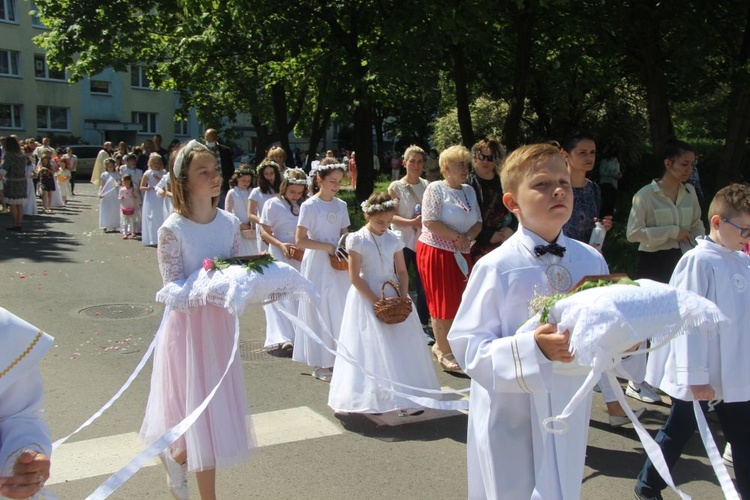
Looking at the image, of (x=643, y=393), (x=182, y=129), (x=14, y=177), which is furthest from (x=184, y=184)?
(x=182, y=129)

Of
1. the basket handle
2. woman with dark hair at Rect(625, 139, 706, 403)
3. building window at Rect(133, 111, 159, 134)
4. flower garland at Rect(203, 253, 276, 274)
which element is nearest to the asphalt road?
the basket handle

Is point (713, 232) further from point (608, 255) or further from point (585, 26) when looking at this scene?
point (585, 26)

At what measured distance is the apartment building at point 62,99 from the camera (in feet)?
157

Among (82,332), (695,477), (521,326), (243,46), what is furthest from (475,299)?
(243,46)

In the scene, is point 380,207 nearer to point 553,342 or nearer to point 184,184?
point 184,184

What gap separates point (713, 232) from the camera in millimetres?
4277

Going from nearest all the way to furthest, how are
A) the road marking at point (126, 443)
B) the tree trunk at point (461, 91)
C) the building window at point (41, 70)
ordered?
1. the road marking at point (126, 443)
2. the tree trunk at point (461, 91)
3. the building window at point (41, 70)

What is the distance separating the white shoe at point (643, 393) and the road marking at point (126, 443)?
8.64ft

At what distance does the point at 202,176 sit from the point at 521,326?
2276mm

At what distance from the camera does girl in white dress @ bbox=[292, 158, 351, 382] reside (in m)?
7.23

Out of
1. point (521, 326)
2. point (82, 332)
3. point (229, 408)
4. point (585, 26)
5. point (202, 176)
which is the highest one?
point (585, 26)

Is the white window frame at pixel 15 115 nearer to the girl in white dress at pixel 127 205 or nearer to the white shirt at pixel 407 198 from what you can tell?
the girl in white dress at pixel 127 205

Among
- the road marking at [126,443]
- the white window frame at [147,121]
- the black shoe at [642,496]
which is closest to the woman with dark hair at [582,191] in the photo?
the black shoe at [642,496]

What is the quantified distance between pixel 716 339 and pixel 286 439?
300cm
